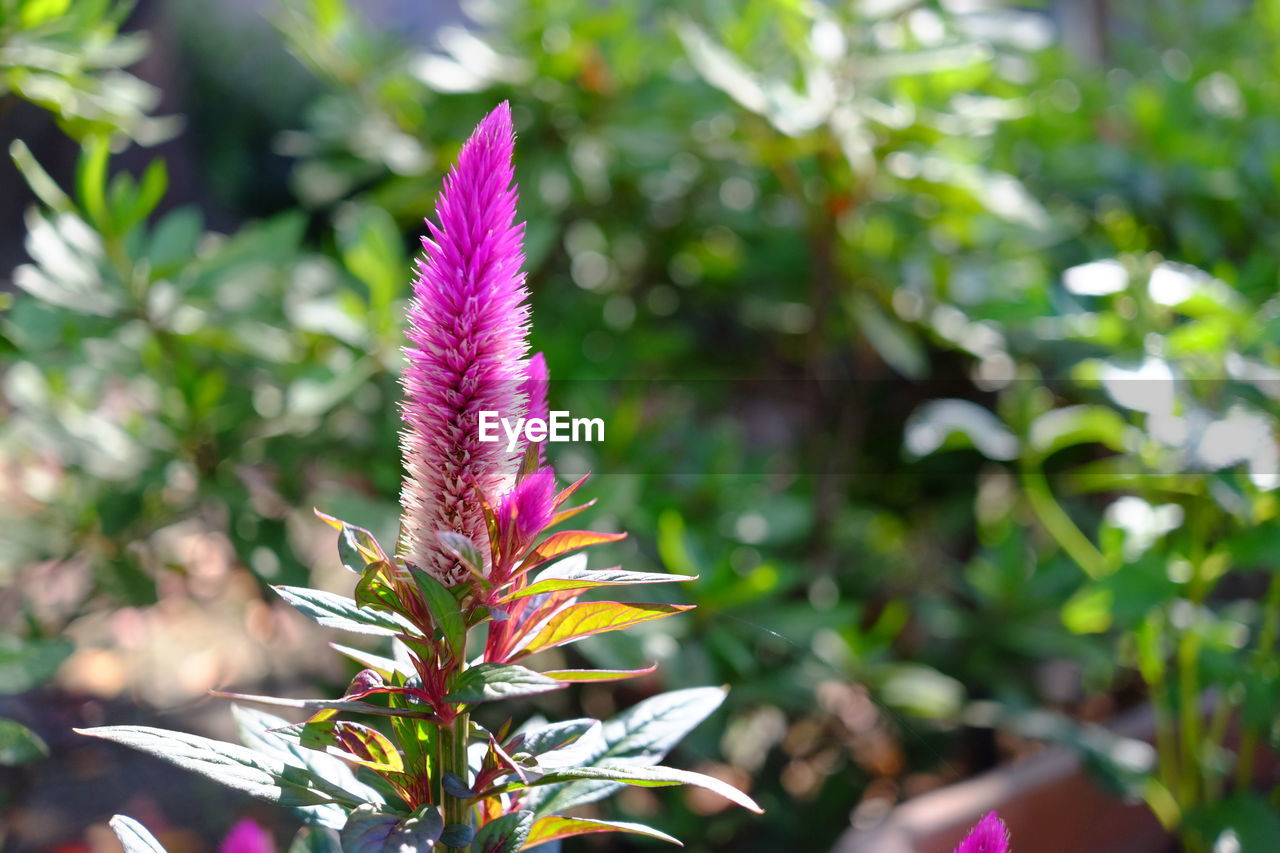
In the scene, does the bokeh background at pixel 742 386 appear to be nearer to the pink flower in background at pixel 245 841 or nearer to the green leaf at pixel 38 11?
the green leaf at pixel 38 11

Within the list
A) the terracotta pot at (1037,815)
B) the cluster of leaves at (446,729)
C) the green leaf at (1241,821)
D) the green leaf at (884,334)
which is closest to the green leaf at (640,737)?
the cluster of leaves at (446,729)

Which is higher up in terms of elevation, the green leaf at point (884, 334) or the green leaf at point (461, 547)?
the green leaf at point (461, 547)

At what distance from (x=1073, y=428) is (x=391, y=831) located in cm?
98

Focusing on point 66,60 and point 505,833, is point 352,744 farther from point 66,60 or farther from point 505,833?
point 66,60

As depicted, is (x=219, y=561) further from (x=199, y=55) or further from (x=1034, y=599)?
(x=199, y=55)

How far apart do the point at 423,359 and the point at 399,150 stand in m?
1.16

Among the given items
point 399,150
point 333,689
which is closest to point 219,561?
point 333,689

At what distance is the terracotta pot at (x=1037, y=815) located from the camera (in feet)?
3.78

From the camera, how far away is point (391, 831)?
0.44m

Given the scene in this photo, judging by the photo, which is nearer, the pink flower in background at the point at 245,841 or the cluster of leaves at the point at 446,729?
the cluster of leaves at the point at 446,729

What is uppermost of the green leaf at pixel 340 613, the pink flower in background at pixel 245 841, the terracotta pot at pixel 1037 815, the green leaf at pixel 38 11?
the green leaf at pixel 38 11

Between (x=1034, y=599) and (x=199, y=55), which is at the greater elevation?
(x=199, y=55)

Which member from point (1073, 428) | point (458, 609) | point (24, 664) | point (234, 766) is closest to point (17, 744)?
point (24, 664)

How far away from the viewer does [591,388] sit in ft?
4.23
